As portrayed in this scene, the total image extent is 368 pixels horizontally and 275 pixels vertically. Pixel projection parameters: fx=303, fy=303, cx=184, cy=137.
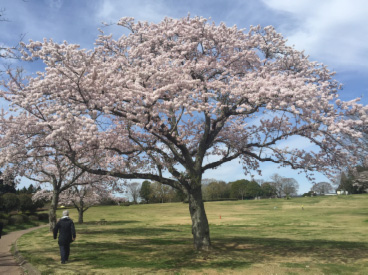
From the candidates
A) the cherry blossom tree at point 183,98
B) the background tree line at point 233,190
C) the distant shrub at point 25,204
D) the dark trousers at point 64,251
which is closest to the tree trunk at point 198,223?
the cherry blossom tree at point 183,98

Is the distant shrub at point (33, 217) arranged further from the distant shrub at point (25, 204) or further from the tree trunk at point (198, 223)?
the tree trunk at point (198, 223)

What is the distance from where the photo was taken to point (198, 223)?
14789 millimetres

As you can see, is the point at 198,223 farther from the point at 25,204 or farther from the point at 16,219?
the point at 25,204

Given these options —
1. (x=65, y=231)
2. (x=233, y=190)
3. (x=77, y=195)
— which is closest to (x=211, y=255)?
(x=65, y=231)

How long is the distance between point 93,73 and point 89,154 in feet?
25.5

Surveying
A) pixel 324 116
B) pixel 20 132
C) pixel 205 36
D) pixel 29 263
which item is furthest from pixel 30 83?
pixel 324 116

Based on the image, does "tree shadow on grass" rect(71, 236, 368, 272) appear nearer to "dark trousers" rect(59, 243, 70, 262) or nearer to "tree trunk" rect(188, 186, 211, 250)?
"tree trunk" rect(188, 186, 211, 250)

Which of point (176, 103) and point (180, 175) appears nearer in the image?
point (176, 103)

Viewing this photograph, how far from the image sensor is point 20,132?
17.8 m

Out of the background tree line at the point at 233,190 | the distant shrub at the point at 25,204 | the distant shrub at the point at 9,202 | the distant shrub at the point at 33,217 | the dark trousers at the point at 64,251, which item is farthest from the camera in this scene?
the background tree line at the point at 233,190

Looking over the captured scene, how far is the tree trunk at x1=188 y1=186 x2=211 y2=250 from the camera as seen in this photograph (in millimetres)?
14758

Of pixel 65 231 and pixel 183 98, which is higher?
pixel 183 98

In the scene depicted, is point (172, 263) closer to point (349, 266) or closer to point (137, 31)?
point (349, 266)

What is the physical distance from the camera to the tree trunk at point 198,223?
14.8m
